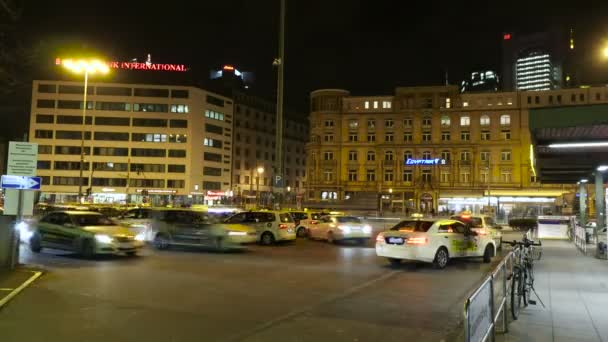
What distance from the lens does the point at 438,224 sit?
16219mm

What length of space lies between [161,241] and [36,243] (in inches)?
182

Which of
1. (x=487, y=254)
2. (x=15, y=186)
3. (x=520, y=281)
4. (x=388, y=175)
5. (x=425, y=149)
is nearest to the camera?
(x=520, y=281)

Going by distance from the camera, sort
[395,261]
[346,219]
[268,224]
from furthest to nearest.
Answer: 1. [346,219]
2. [268,224]
3. [395,261]

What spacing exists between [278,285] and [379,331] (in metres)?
4.70

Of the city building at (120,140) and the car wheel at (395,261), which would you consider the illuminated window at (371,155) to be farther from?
the car wheel at (395,261)

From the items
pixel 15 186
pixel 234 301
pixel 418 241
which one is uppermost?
pixel 15 186

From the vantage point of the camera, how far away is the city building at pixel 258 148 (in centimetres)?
10631

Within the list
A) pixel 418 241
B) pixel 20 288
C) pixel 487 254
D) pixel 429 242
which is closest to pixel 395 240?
pixel 418 241

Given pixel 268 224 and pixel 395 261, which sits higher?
pixel 268 224

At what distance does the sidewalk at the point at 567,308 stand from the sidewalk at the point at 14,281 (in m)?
9.24

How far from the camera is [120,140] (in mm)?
91938

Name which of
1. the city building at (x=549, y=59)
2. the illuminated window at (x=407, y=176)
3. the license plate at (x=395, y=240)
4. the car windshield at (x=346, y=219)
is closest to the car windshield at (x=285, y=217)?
the car windshield at (x=346, y=219)

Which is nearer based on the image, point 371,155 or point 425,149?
point 425,149

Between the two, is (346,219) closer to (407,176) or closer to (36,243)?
(36,243)
